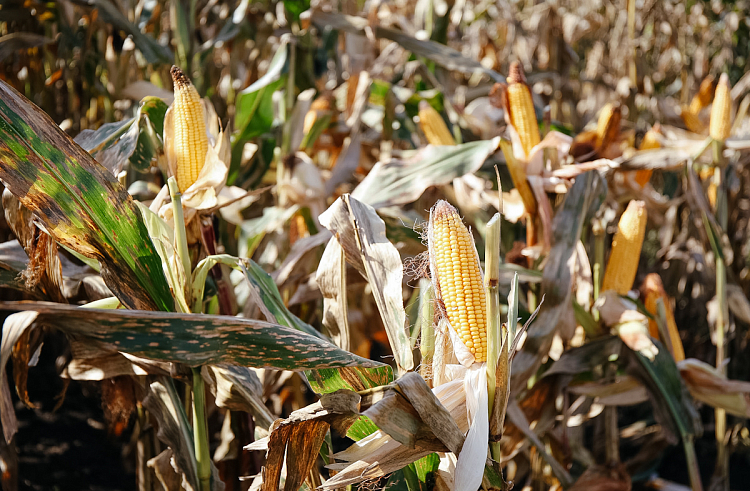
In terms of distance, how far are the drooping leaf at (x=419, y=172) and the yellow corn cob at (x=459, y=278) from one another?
2.75ft

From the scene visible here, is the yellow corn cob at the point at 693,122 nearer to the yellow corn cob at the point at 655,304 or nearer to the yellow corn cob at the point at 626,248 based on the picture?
the yellow corn cob at the point at 655,304

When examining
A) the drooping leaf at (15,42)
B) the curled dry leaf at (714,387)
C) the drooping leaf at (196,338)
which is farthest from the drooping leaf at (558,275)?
the drooping leaf at (15,42)

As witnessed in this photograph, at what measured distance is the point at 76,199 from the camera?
1.06m

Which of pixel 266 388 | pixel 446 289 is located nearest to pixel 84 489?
pixel 266 388

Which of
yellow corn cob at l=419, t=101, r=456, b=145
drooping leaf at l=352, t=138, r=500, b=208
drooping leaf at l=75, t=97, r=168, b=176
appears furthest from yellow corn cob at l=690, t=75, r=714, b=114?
drooping leaf at l=75, t=97, r=168, b=176

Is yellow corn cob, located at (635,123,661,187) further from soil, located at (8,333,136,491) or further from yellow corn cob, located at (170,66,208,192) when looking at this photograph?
soil, located at (8,333,136,491)

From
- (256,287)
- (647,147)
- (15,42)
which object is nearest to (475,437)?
(256,287)

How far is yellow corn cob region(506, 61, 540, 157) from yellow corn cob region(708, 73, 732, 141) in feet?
2.63

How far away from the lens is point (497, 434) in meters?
1.05

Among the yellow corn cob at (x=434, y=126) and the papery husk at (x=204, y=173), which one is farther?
the yellow corn cob at (x=434, y=126)

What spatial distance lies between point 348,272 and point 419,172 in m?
0.40

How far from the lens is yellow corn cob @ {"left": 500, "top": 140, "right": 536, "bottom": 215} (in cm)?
187

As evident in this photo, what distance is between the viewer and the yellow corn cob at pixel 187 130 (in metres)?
1.33

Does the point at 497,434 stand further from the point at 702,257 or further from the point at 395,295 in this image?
the point at 702,257
